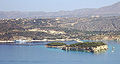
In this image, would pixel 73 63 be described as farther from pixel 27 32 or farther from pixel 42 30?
pixel 42 30

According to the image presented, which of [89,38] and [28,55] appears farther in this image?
[89,38]

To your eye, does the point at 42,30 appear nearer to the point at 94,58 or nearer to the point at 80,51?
the point at 80,51

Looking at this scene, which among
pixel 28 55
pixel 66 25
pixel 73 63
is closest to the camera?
pixel 73 63

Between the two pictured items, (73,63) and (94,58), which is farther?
(94,58)

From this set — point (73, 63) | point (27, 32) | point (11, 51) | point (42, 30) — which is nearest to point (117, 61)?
point (73, 63)

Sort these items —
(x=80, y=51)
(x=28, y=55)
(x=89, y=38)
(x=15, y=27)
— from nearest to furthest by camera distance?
(x=28, y=55) → (x=80, y=51) → (x=89, y=38) → (x=15, y=27)

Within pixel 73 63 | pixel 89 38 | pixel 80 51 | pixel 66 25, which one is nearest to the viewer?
pixel 73 63

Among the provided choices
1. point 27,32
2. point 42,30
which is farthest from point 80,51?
point 42,30

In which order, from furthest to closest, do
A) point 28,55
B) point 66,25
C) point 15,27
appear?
point 66,25 < point 15,27 < point 28,55
